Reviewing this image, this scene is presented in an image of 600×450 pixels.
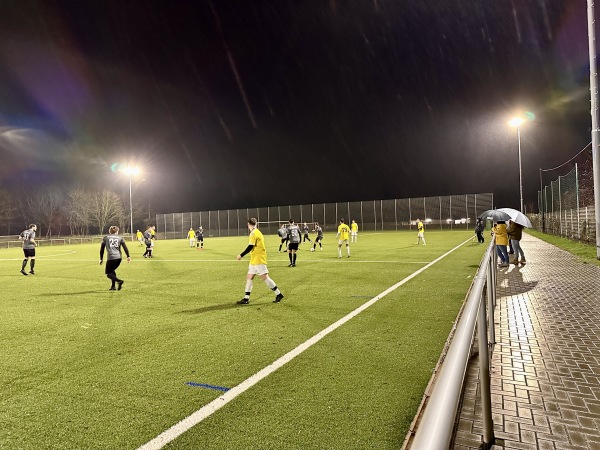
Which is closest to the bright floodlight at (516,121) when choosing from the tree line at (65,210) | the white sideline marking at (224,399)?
the white sideline marking at (224,399)

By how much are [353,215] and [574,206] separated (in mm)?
48298

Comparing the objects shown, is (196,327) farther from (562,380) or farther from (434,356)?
(562,380)

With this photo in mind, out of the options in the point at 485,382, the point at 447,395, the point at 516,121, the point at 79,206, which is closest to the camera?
the point at 447,395

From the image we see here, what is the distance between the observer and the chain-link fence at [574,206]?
70.9 ft

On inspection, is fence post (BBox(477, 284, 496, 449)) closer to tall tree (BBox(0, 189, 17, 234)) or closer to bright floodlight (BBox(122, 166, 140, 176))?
bright floodlight (BBox(122, 166, 140, 176))

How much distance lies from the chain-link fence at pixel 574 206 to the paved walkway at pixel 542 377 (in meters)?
15.8

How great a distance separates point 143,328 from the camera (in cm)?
687

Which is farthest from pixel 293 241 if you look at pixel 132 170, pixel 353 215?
pixel 353 215

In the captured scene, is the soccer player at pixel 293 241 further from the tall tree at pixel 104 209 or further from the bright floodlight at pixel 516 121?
the tall tree at pixel 104 209

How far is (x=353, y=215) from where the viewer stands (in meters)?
72.2

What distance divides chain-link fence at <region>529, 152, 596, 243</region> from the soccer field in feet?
53.1

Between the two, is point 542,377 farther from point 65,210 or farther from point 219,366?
point 65,210

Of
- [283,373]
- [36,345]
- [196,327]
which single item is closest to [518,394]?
[283,373]

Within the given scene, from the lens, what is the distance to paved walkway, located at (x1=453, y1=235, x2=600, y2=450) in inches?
127
